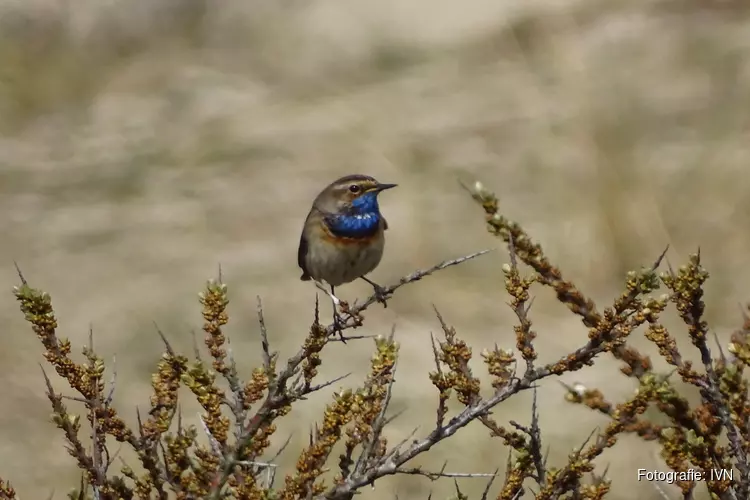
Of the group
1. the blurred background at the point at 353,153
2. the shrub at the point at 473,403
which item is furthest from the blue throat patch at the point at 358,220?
the blurred background at the point at 353,153

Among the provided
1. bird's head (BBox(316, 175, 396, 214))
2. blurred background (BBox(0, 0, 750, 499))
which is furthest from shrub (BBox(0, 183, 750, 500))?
blurred background (BBox(0, 0, 750, 499))

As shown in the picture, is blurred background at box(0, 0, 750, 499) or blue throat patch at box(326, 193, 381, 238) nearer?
blue throat patch at box(326, 193, 381, 238)

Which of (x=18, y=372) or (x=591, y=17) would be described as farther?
(x=591, y=17)

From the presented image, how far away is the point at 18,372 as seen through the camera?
584cm

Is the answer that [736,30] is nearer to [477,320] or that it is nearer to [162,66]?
[477,320]

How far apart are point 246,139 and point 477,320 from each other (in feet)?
6.68

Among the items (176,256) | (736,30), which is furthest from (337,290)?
→ (736,30)

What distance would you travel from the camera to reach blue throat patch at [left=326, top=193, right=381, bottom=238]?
3.35 meters

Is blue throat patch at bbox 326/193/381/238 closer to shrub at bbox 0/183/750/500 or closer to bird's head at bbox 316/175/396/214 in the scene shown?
bird's head at bbox 316/175/396/214

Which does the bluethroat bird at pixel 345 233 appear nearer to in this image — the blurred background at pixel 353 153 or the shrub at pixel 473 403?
the shrub at pixel 473 403

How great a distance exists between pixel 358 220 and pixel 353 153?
318cm

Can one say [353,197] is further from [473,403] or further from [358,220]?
[473,403]

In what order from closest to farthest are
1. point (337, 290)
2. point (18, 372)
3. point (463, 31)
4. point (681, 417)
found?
1. point (681, 417)
2. point (18, 372)
3. point (337, 290)
4. point (463, 31)

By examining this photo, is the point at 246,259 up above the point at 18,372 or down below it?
above
